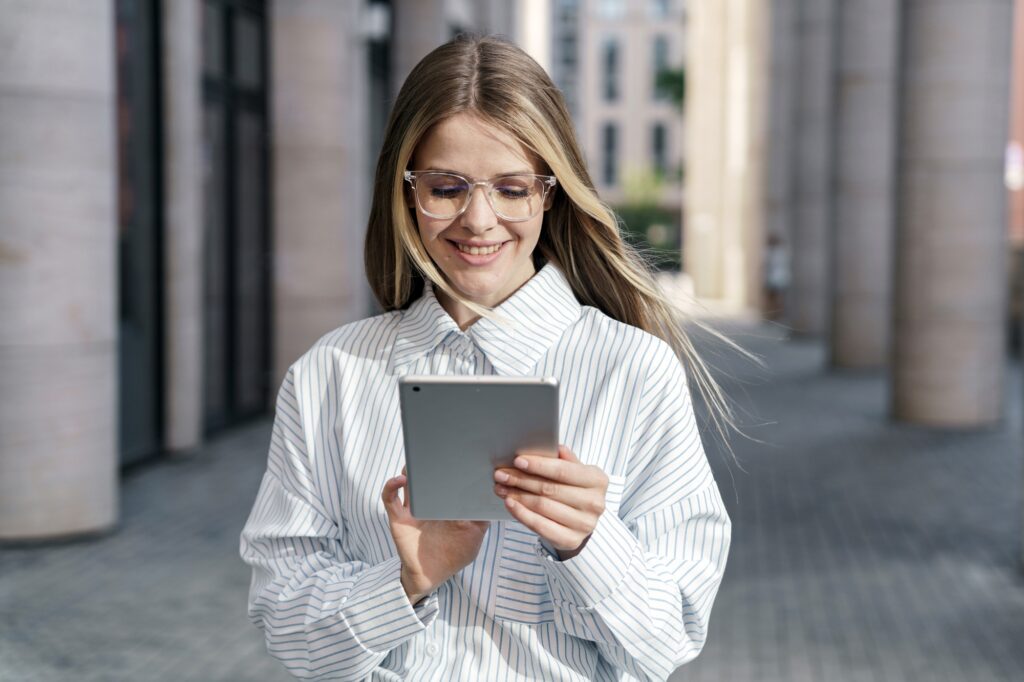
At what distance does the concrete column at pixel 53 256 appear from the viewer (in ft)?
24.7

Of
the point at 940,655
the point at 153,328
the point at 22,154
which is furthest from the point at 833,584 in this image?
the point at 153,328

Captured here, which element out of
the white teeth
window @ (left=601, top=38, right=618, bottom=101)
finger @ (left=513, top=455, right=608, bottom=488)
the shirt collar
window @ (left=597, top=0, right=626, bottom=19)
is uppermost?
window @ (left=597, top=0, right=626, bottom=19)

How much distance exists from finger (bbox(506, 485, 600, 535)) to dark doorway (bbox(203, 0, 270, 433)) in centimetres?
1104

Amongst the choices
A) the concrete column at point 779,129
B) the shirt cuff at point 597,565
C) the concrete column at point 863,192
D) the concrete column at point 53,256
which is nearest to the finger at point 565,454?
the shirt cuff at point 597,565

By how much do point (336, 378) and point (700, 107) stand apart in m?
48.4

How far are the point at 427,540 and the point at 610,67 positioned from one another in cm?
8790

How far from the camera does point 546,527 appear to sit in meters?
1.76

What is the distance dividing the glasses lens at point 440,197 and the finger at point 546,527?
0.53m

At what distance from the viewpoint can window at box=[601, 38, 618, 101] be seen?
86.8 meters

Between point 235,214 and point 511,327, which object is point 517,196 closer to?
point 511,327

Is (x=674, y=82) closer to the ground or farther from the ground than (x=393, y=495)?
farther from the ground

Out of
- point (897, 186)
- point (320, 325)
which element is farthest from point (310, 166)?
point (897, 186)

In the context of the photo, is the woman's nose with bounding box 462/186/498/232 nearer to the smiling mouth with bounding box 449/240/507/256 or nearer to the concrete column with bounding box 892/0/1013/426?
the smiling mouth with bounding box 449/240/507/256

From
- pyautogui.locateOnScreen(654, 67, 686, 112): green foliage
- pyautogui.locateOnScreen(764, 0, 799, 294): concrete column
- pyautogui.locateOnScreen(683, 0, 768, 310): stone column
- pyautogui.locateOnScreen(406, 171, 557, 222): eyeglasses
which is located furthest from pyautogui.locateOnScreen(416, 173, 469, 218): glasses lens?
pyautogui.locateOnScreen(654, 67, 686, 112): green foliage
